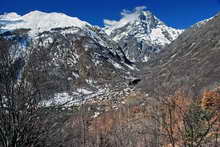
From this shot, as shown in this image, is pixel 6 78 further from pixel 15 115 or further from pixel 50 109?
pixel 50 109

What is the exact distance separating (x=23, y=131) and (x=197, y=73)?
173957 millimetres

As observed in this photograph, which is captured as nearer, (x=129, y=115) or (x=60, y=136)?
(x=60, y=136)

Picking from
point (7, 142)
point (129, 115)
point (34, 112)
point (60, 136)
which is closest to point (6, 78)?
point (34, 112)

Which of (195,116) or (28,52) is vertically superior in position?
(28,52)

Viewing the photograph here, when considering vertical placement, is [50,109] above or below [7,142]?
above

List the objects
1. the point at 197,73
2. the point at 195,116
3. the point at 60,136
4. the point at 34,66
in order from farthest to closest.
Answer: the point at 197,73 → the point at 60,136 → the point at 195,116 → the point at 34,66

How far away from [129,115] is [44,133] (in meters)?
131

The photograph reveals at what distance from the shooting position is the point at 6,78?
7895 millimetres

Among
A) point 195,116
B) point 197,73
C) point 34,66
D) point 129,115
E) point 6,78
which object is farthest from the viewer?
point 197,73

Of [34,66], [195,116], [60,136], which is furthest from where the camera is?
[60,136]

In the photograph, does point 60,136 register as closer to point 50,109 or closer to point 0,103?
point 50,109

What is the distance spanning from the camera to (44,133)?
9.02 meters

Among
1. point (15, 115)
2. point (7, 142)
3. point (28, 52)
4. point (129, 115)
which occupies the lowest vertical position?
point (7, 142)

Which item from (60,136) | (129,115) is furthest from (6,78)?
(129,115)
